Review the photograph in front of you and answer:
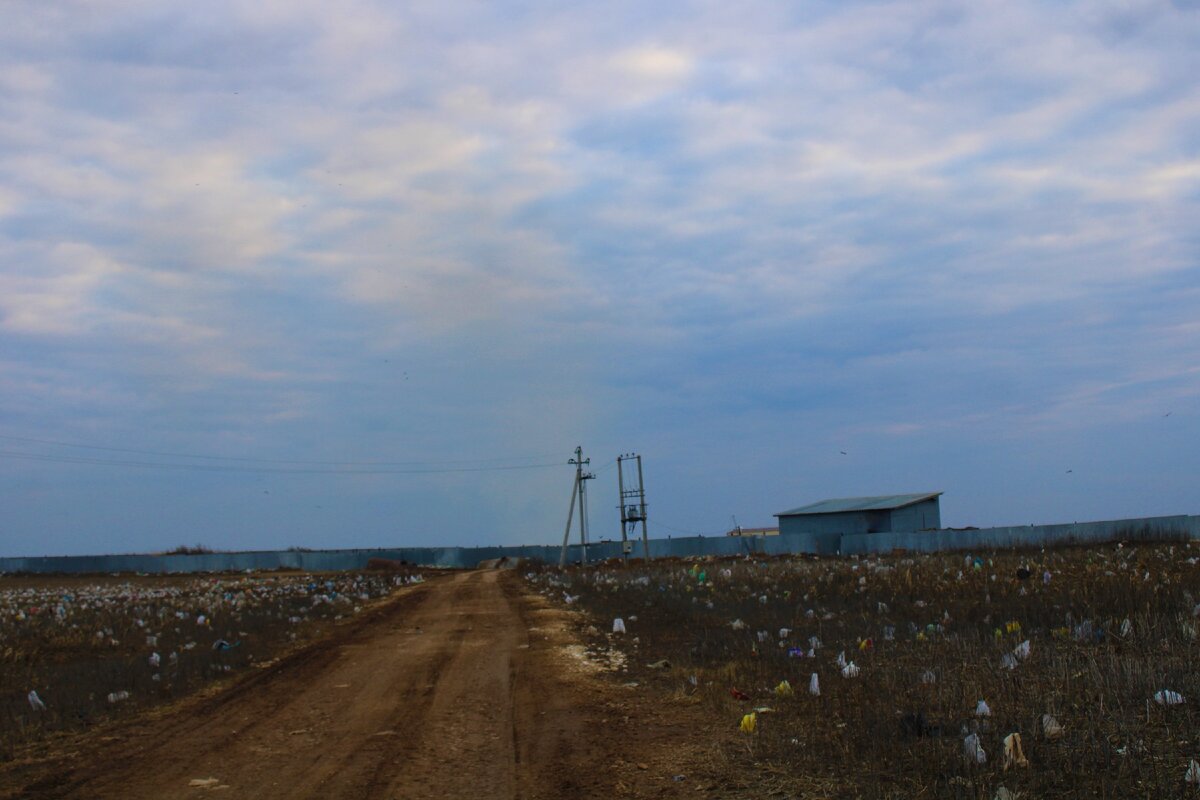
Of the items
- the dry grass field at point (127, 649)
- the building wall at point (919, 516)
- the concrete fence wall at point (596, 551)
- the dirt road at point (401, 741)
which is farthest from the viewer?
the building wall at point (919, 516)

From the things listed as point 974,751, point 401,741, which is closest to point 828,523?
point 401,741

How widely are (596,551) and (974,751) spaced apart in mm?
70873

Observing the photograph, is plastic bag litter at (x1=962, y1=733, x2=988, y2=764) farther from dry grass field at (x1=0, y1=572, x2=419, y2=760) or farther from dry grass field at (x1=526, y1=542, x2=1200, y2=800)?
dry grass field at (x1=0, y1=572, x2=419, y2=760)

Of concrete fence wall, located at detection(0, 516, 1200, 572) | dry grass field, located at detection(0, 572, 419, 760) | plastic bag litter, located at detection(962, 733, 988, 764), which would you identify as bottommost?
concrete fence wall, located at detection(0, 516, 1200, 572)

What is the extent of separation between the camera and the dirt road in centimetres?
626

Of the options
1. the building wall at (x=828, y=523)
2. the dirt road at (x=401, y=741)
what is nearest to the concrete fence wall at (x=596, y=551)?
the building wall at (x=828, y=523)

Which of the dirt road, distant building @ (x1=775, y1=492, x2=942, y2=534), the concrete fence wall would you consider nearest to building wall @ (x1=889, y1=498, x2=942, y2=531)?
distant building @ (x1=775, y1=492, x2=942, y2=534)

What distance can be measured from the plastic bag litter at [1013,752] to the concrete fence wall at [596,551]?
129 ft

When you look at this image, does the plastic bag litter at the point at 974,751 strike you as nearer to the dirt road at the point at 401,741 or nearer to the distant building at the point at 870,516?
the dirt road at the point at 401,741

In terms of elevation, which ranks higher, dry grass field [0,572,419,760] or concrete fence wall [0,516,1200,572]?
dry grass field [0,572,419,760]

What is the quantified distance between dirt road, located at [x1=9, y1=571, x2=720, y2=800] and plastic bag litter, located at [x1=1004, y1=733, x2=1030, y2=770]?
1871 mm

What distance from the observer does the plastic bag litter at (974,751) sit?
563 cm

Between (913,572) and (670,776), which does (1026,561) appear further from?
(670,776)

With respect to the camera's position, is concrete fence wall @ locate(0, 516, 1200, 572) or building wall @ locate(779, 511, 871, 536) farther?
building wall @ locate(779, 511, 871, 536)
